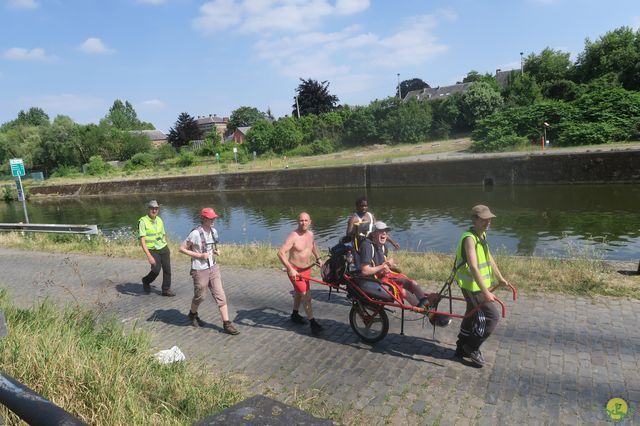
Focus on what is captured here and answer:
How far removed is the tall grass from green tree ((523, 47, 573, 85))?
48.4 metres

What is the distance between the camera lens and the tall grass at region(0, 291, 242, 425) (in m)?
3.02

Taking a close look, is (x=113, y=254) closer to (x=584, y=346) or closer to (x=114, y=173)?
(x=584, y=346)

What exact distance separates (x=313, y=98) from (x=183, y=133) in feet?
73.2

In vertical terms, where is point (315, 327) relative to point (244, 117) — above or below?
below

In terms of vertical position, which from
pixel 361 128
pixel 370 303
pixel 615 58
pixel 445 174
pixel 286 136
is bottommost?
pixel 370 303

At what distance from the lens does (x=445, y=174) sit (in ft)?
97.7

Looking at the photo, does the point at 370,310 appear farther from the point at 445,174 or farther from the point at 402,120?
the point at 402,120

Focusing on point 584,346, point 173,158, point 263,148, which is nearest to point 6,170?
point 173,158

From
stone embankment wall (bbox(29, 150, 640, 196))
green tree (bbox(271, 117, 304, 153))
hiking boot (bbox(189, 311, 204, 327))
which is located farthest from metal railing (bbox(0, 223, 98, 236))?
green tree (bbox(271, 117, 304, 153))

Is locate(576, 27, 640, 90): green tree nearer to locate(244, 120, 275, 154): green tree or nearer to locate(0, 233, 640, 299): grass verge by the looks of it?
locate(244, 120, 275, 154): green tree

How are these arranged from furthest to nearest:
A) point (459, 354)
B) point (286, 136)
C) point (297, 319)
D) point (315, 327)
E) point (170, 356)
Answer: point (286, 136)
point (297, 319)
point (315, 327)
point (170, 356)
point (459, 354)

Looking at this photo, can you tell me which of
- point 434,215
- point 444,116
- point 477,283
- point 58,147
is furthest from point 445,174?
point 58,147

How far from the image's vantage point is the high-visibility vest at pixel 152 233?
8.26 m

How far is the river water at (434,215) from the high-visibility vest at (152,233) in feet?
25.2
